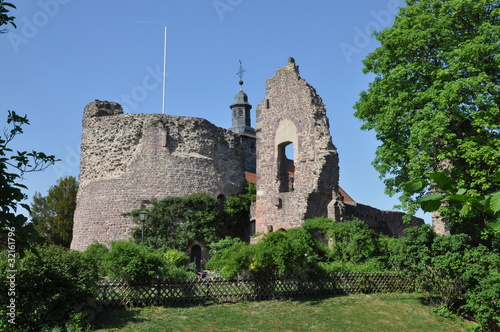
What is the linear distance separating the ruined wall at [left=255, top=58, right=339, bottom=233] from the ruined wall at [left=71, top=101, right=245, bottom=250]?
3214mm

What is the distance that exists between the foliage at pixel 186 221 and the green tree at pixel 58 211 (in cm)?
1297

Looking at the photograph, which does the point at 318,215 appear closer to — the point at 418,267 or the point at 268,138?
the point at 268,138

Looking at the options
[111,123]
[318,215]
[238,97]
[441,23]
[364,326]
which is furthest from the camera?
[238,97]

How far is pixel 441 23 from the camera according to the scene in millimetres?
17453

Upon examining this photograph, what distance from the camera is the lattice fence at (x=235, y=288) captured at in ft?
47.1

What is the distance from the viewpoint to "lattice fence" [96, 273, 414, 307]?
14.4 m

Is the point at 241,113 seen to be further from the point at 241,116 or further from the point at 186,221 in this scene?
the point at 186,221

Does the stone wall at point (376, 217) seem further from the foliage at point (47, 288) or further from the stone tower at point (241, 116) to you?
the stone tower at point (241, 116)

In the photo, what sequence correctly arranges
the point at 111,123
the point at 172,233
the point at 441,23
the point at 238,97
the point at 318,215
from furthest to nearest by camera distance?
the point at 238,97, the point at 111,123, the point at 172,233, the point at 318,215, the point at 441,23

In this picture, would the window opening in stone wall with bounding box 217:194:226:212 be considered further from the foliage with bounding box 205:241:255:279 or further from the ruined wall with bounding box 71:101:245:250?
the foliage with bounding box 205:241:255:279

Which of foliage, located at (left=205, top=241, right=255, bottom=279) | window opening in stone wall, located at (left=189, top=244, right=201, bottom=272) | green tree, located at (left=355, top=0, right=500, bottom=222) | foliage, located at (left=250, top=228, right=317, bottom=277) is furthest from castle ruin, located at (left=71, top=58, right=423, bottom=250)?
foliage, located at (left=205, top=241, right=255, bottom=279)

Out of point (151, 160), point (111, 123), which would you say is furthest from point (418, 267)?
point (111, 123)

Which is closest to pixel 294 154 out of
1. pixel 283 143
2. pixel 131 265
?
pixel 283 143

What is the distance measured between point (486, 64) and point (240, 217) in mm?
15043
